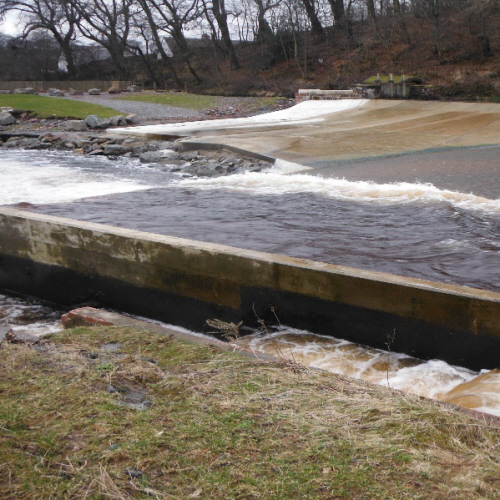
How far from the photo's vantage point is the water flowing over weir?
203 inches

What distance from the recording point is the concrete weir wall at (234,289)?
4773 millimetres

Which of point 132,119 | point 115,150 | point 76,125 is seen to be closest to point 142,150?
point 115,150

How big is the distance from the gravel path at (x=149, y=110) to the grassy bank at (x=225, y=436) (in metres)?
21.8

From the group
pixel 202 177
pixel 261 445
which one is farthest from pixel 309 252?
pixel 202 177

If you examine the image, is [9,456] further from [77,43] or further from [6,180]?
[77,43]

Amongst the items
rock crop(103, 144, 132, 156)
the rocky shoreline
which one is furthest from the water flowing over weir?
rock crop(103, 144, 132, 156)

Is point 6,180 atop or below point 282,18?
below

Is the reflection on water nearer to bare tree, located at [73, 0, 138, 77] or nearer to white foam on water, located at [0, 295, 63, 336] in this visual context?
white foam on water, located at [0, 295, 63, 336]

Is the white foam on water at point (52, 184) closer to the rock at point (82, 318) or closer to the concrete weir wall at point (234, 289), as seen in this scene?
the concrete weir wall at point (234, 289)

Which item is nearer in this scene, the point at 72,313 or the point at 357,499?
the point at 357,499

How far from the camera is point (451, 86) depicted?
Result: 22.8 metres

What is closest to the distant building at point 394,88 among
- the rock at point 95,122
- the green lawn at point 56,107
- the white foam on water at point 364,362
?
the rock at point 95,122

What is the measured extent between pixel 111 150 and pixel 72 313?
12.9 m

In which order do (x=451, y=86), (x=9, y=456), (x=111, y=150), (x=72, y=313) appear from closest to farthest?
(x=9, y=456) < (x=72, y=313) < (x=111, y=150) < (x=451, y=86)
